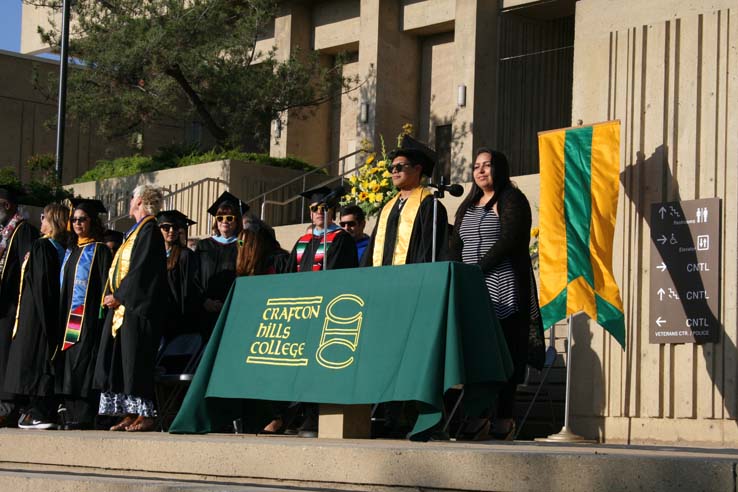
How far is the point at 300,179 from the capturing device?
70.3ft

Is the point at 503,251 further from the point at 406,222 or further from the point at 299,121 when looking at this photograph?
the point at 299,121

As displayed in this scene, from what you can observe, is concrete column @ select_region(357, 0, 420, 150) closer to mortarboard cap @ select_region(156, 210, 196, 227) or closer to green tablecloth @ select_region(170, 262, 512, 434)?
mortarboard cap @ select_region(156, 210, 196, 227)

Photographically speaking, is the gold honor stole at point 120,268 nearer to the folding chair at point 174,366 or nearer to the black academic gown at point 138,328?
the black academic gown at point 138,328

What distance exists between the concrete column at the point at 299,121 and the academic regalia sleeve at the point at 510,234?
16.8m

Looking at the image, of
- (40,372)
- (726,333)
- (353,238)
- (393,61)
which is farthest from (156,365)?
(393,61)

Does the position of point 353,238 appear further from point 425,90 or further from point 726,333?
point 425,90

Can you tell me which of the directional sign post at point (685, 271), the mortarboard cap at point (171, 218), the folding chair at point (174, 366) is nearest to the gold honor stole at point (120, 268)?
the folding chair at point (174, 366)

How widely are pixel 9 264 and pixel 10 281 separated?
144mm

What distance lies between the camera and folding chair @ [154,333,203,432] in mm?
9297

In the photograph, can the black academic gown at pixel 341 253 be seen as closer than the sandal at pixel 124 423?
No

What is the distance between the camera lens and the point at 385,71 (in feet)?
74.8

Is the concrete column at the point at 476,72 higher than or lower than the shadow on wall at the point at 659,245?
higher

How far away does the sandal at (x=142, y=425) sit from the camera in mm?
8688

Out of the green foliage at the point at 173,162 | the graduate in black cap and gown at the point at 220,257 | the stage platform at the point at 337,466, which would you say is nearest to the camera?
the stage platform at the point at 337,466
